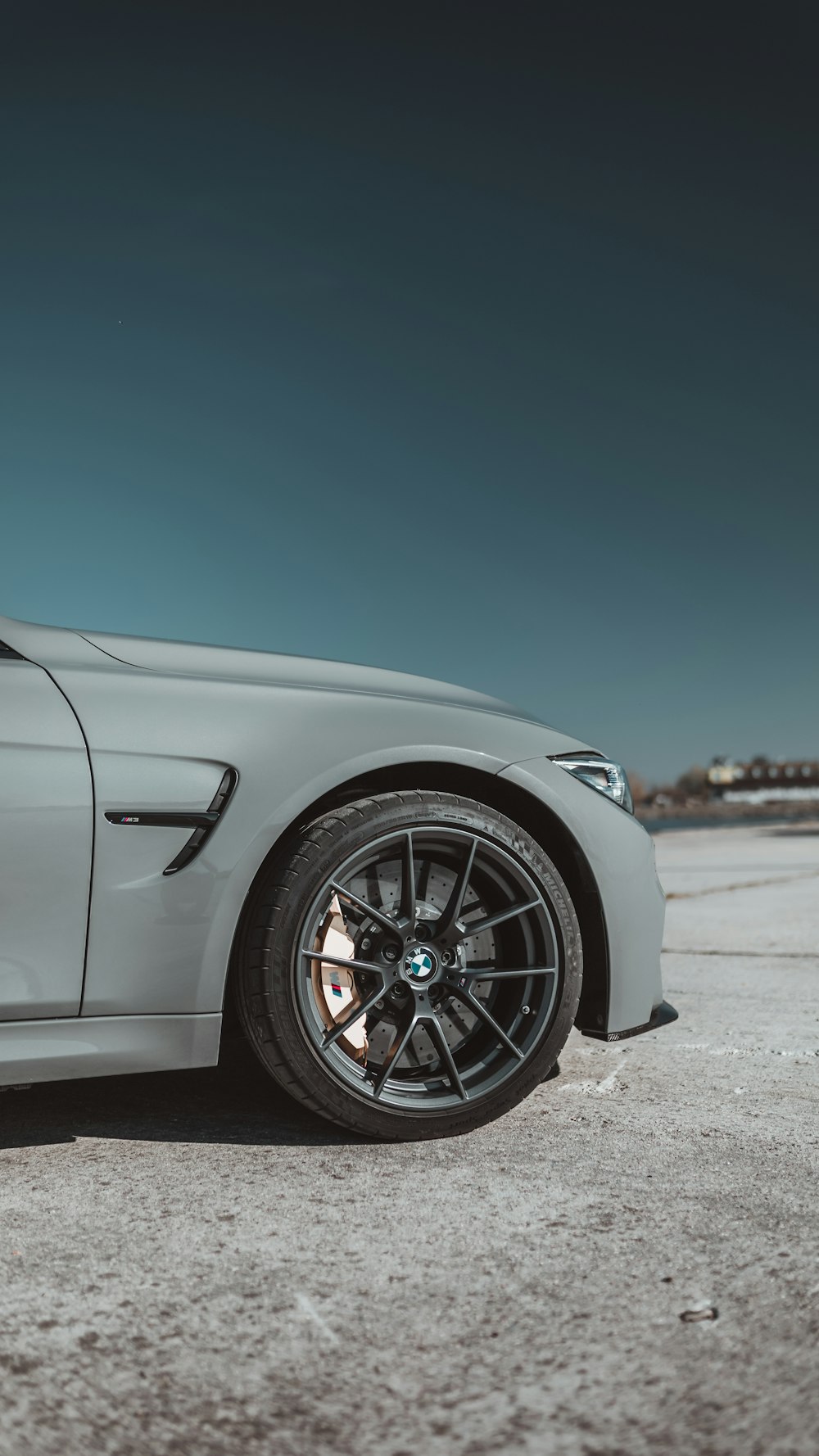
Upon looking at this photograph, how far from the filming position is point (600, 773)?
2.77 metres

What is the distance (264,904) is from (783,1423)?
4.53 feet

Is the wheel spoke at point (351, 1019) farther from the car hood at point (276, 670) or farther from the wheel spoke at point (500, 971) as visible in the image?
the car hood at point (276, 670)

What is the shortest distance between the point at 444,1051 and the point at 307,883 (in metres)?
0.51

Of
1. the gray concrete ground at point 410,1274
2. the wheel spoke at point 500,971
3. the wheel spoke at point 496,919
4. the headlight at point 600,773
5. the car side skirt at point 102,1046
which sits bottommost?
the gray concrete ground at point 410,1274

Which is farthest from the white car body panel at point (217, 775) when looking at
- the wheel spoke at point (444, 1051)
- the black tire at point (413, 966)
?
the wheel spoke at point (444, 1051)

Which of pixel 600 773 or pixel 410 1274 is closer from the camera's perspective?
pixel 410 1274

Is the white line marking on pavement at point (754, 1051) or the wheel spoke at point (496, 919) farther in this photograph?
the white line marking on pavement at point (754, 1051)

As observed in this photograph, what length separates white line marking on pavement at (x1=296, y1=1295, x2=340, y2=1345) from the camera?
1.49 metres

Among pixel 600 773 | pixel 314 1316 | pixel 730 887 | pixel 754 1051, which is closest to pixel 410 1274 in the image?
pixel 314 1316

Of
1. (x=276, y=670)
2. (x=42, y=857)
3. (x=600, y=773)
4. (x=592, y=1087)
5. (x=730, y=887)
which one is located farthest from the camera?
(x=730, y=887)

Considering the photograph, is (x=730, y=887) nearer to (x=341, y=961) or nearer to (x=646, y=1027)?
(x=646, y=1027)

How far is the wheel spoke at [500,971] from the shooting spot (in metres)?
2.41

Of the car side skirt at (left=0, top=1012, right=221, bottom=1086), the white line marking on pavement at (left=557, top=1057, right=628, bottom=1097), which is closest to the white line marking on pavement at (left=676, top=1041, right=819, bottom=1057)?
the white line marking on pavement at (left=557, top=1057, right=628, bottom=1097)

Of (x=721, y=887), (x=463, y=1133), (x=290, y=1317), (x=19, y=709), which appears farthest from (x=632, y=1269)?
(x=721, y=887)
